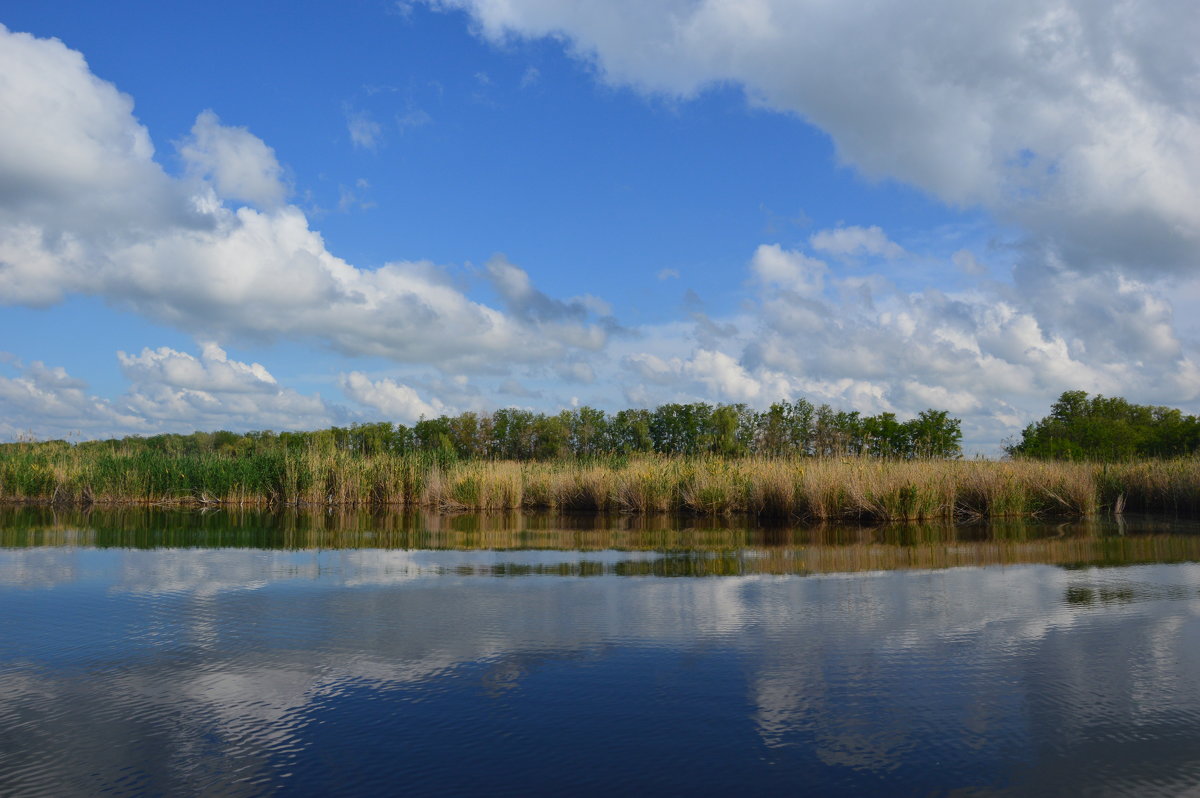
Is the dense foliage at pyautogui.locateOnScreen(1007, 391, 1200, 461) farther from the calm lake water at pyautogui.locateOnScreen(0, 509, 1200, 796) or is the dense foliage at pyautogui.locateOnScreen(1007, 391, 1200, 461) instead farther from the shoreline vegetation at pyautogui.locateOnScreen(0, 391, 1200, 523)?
the calm lake water at pyautogui.locateOnScreen(0, 509, 1200, 796)

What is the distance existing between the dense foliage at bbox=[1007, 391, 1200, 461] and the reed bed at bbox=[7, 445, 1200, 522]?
10.4 meters

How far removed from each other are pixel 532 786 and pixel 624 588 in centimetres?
426

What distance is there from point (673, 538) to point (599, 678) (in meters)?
8.16

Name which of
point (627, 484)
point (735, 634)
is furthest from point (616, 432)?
point (735, 634)

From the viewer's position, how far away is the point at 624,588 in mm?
7125

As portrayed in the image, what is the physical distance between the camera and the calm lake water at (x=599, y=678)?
3.05 meters

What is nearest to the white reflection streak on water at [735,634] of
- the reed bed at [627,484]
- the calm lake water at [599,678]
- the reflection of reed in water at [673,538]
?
the calm lake water at [599,678]

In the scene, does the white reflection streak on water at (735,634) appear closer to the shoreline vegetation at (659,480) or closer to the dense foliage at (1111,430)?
the shoreline vegetation at (659,480)

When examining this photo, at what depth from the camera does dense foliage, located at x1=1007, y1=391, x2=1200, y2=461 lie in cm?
3422

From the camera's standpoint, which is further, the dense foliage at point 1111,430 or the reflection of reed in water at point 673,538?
the dense foliage at point 1111,430

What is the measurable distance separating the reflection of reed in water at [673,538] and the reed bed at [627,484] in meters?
1.06

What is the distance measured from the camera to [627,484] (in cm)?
1914

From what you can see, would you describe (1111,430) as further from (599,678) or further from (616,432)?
(599,678)

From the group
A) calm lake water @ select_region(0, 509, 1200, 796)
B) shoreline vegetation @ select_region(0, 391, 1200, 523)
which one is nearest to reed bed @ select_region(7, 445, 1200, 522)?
shoreline vegetation @ select_region(0, 391, 1200, 523)
